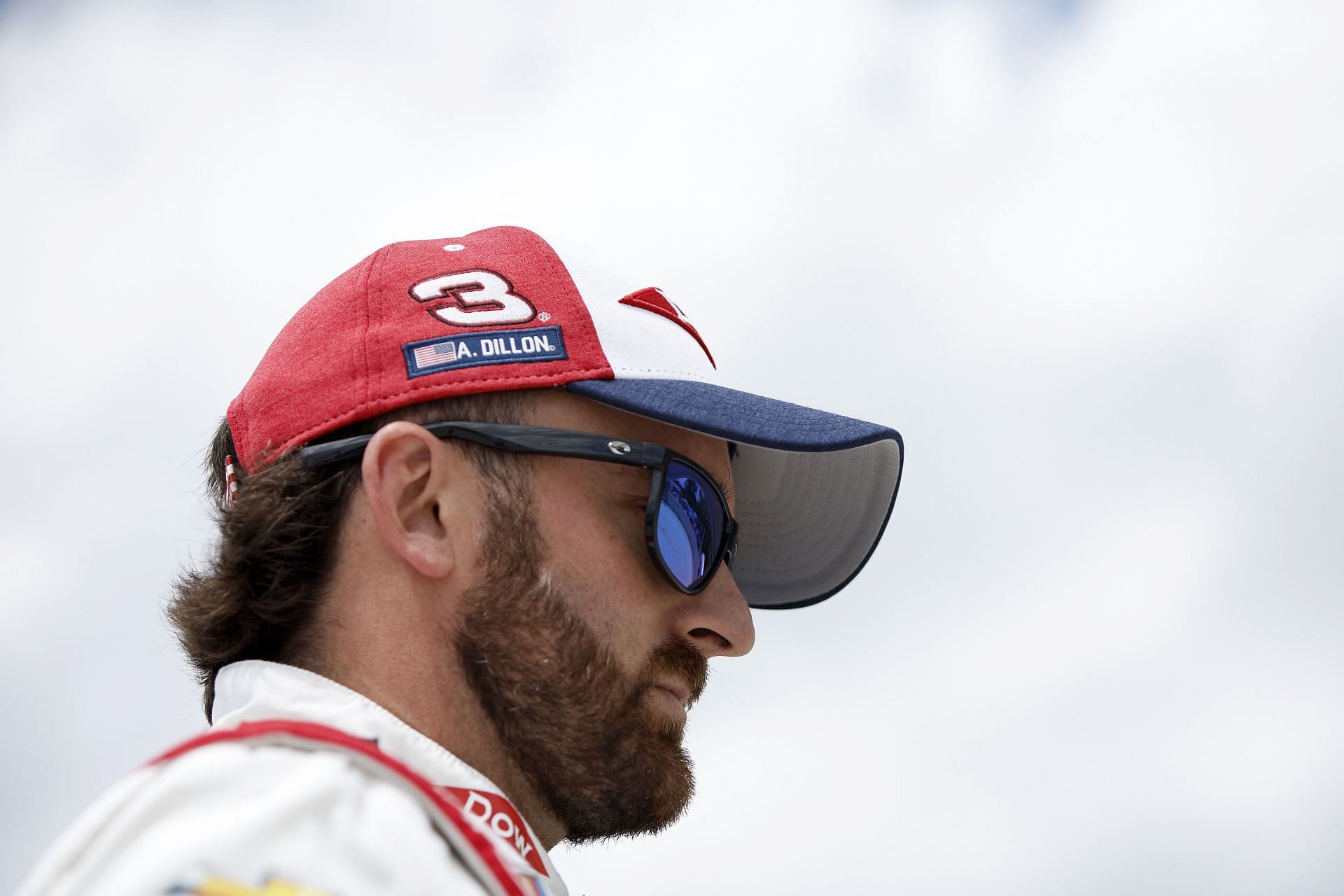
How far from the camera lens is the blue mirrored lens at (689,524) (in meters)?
2.69

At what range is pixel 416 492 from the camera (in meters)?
2.54

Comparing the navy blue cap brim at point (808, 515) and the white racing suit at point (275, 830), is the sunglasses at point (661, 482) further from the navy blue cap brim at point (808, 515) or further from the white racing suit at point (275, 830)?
the white racing suit at point (275, 830)

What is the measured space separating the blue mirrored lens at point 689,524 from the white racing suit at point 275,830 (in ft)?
3.38

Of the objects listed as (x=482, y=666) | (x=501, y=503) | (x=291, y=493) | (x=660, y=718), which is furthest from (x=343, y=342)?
(x=660, y=718)

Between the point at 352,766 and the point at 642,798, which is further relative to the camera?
the point at 642,798

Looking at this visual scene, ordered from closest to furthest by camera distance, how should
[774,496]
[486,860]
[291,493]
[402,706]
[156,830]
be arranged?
1. [156,830]
2. [486,860]
3. [402,706]
4. [291,493]
5. [774,496]

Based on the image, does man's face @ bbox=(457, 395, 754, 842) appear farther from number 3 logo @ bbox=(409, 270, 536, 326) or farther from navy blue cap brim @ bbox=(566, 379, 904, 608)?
navy blue cap brim @ bbox=(566, 379, 904, 608)

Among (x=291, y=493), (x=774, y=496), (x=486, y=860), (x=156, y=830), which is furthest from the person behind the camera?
(x=774, y=496)

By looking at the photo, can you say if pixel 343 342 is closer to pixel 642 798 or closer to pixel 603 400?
pixel 603 400

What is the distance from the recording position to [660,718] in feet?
8.89

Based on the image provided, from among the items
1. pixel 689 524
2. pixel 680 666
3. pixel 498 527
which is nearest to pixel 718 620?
pixel 680 666

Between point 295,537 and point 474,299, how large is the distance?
648mm

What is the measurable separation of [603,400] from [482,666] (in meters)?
0.62

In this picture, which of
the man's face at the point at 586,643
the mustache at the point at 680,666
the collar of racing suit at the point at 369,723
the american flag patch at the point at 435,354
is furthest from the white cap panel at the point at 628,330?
the collar of racing suit at the point at 369,723
